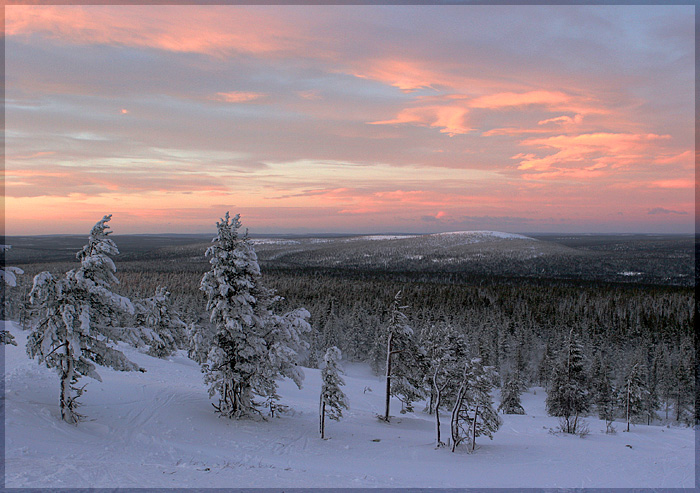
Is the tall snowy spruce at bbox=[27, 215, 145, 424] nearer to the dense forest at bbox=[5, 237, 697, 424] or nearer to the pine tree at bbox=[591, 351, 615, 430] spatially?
the dense forest at bbox=[5, 237, 697, 424]

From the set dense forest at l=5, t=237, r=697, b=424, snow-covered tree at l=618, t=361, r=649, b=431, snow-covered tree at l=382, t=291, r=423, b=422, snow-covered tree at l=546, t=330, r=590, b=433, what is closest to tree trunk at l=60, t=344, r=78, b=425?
snow-covered tree at l=382, t=291, r=423, b=422

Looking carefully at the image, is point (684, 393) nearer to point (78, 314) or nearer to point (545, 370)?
point (545, 370)

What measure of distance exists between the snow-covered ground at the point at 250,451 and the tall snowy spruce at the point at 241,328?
2.17 m

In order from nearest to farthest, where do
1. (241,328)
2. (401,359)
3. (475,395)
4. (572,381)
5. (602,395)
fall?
(241,328)
(475,395)
(401,359)
(572,381)
(602,395)

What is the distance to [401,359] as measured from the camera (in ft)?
84.3

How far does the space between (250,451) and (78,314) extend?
8636 millimetres

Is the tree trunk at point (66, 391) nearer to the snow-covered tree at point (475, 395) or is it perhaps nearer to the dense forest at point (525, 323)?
the snow-covered tree at point (475, 395)

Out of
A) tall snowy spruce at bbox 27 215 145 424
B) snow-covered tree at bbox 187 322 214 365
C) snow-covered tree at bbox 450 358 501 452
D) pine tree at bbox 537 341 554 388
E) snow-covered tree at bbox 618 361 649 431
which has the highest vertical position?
tall snowy spruce at bbox 27 215 145 424

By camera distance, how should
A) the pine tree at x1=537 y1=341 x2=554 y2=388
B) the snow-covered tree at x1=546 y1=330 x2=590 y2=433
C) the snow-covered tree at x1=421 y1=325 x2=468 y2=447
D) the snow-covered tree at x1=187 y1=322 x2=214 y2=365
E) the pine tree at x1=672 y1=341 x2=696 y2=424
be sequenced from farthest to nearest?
1. the pine tree at x1=537 y1=341 x2=554 y2=388
2. the pine tree at x1=672 y1=341 x2=696 y2=424
3. the snow-covered tree at x1=546 y1=330 x2=590 y2=433
4. the snow-covered tree at x1=421 y1=325 x2=468 y2=447
5. the snow-covered tree at x1=187 y1=322 x2=214 y2=365

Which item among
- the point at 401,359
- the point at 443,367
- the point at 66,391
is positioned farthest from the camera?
the point at 401,359

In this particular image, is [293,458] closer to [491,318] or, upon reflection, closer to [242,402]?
[242,402]

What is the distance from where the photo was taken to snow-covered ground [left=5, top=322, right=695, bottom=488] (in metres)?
12.1

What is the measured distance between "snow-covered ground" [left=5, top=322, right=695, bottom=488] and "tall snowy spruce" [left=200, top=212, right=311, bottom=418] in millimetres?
2171

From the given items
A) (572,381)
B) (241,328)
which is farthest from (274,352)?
(572,381)
